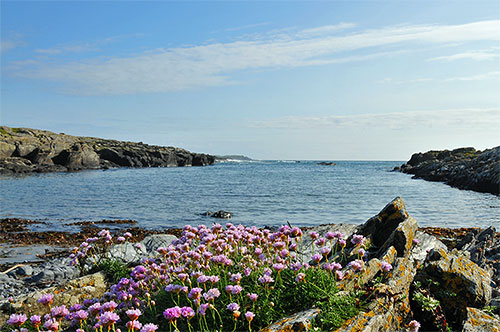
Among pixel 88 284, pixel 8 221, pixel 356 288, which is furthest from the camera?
pixel 8 221

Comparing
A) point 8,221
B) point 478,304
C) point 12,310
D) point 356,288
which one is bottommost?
point 8,221

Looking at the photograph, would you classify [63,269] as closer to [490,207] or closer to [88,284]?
[88,284]

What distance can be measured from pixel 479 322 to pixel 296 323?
8.71ft

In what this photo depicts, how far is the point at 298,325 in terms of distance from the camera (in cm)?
391

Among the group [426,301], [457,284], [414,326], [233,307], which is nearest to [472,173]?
[457,284]

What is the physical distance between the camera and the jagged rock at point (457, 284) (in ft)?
16.4

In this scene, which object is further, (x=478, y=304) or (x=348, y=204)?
(x=348, y=204)

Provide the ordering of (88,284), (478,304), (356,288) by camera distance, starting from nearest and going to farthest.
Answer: (356,288)
(478,304)
(88,284)

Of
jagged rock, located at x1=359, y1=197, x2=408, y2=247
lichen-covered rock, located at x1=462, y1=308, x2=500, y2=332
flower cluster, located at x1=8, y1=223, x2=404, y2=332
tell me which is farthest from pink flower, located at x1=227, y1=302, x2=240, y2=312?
jagged rock, located at x1=359, y1=197, x2=408, y2=247

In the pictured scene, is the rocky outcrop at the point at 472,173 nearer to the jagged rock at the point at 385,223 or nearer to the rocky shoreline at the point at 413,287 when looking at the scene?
the jagged rock at the point at 385,223

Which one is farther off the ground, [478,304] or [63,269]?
[478,304]

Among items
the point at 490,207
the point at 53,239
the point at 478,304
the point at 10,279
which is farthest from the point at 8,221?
the point at 490,207

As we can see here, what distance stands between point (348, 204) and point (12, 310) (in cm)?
2438

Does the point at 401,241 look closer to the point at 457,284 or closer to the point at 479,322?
the point at 457,284
